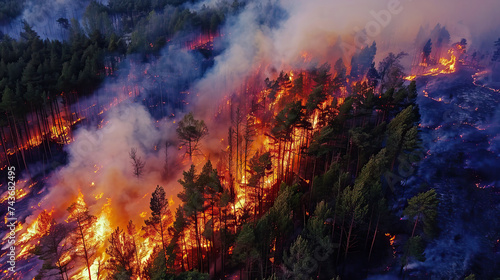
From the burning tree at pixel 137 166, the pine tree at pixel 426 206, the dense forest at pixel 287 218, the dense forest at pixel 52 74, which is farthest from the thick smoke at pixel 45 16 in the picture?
the pine tree at pixel 426 206

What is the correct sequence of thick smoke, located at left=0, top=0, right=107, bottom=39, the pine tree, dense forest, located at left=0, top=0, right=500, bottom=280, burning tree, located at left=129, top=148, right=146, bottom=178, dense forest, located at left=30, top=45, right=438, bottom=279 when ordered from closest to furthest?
1. dense forest, located at left=30, top=45, right=438, bottom=279
2. the pine tree
3. dense forest, located at left=0, top=0, right=500, bottom=280
4. burning tree, located at left=129, top=148, right=146, bottom=178
5. thick smoke, located at left=0, top=0, right=107, bottom=39

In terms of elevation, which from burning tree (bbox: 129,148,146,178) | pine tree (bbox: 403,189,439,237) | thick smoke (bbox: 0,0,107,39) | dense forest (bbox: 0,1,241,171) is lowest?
burning tree (bbox: 129,148,146,178)

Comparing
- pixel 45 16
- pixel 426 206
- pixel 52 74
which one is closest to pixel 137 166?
pixel 52 74

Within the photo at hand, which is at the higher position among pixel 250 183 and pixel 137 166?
pixel 250 183

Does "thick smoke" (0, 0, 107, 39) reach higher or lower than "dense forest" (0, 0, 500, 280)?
higher

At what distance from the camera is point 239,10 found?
94.2 metres

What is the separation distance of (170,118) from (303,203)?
119 ft

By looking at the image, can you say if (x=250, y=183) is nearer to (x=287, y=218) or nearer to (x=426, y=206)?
(x=287, y=218)

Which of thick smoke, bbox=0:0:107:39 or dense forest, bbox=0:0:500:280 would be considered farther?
thick smoke, bbox=0:0:107:39

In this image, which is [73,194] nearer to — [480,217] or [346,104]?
[346,104]

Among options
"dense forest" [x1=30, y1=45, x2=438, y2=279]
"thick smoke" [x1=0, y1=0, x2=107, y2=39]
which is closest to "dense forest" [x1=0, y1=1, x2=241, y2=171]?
"dense forest" [x1=30, y1=45, x2=438, y2=279]

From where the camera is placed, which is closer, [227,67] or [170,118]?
[170,118]

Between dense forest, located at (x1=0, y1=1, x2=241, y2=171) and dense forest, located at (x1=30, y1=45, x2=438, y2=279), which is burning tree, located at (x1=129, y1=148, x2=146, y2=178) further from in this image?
dense forest, located at (x1=0, y1=1, x2=241, y2=171)

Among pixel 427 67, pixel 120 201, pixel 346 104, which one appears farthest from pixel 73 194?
pixel 427 67
